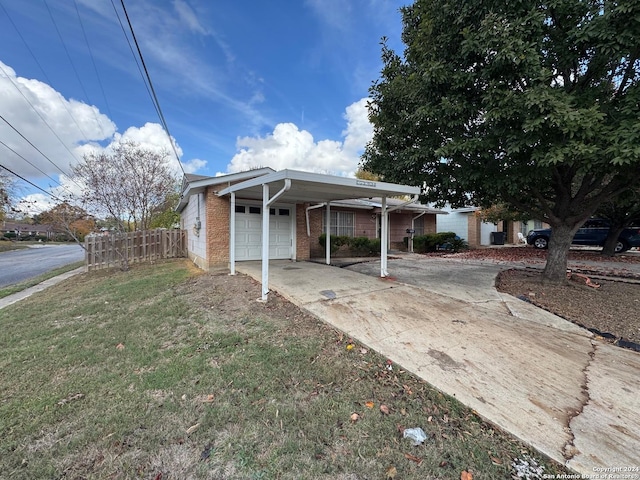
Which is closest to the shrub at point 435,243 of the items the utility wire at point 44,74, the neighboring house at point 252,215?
the neighboring house at point 252,215

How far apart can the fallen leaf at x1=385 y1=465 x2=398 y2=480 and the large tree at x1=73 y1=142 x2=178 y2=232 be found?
1444 centimetres

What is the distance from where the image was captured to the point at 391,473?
1.95 meters

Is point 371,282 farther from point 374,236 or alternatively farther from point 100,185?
point 100,185

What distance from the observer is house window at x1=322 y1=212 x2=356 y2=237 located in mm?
13523

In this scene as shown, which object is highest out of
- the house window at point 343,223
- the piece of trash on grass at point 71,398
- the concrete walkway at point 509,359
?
the house window at point 343,223

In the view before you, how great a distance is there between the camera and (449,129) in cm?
596

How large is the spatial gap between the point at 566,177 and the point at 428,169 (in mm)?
3113

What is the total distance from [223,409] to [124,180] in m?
15.8

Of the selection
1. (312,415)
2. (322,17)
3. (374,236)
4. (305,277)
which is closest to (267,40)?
(322,17)

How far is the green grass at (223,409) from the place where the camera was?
6.68ft

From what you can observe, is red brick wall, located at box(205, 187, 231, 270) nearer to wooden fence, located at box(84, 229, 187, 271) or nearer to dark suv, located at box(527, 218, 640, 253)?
wooden fence, located at box(84, 229, 187, 271)

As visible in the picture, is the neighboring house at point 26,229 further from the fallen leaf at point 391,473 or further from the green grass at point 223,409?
the fallen leaf at point 391,473

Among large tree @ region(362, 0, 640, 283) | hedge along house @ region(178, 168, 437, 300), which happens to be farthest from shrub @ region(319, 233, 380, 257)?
large tree @ region(362, 0, 640, 283)

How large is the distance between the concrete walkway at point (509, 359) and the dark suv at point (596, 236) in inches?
552
